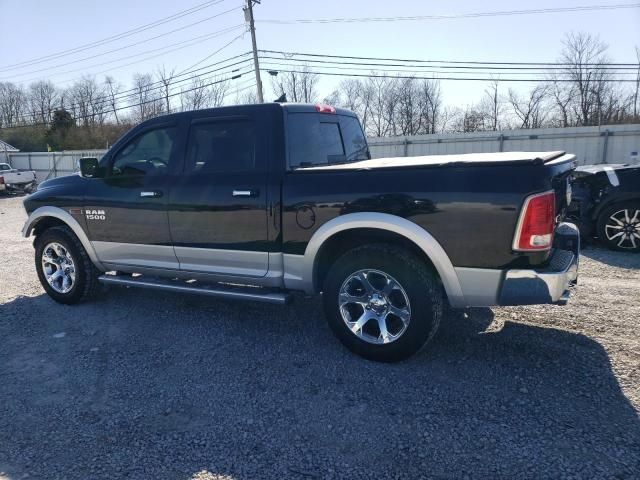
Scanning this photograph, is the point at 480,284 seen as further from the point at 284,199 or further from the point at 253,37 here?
the point at 253,37

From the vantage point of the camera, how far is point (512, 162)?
291 cm

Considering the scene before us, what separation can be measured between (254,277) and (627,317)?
3475mm

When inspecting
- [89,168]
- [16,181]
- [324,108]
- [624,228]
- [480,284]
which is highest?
[324,108]

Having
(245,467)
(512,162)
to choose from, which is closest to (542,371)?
(512,162)

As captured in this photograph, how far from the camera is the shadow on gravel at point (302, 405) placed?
8.02ft

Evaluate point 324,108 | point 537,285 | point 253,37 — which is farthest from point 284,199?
point 253,37

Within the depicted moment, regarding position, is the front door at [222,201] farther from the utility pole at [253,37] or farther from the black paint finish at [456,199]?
the utility pole at [253,37]

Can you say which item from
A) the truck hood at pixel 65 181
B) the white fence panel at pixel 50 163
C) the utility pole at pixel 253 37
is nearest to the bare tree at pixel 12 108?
the white fence panel at pixel 50 163

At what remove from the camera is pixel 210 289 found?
4.17m

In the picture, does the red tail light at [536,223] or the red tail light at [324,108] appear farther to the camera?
the red tail light at [324,108]

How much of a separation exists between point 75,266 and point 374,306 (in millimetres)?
3485

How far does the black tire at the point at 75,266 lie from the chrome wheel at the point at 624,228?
7213mm

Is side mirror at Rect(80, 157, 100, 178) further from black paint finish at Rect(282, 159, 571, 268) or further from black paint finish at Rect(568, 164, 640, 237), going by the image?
black paint finish at Rect(568, 164, 640, 237)

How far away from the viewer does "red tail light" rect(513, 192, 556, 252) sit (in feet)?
9.38
